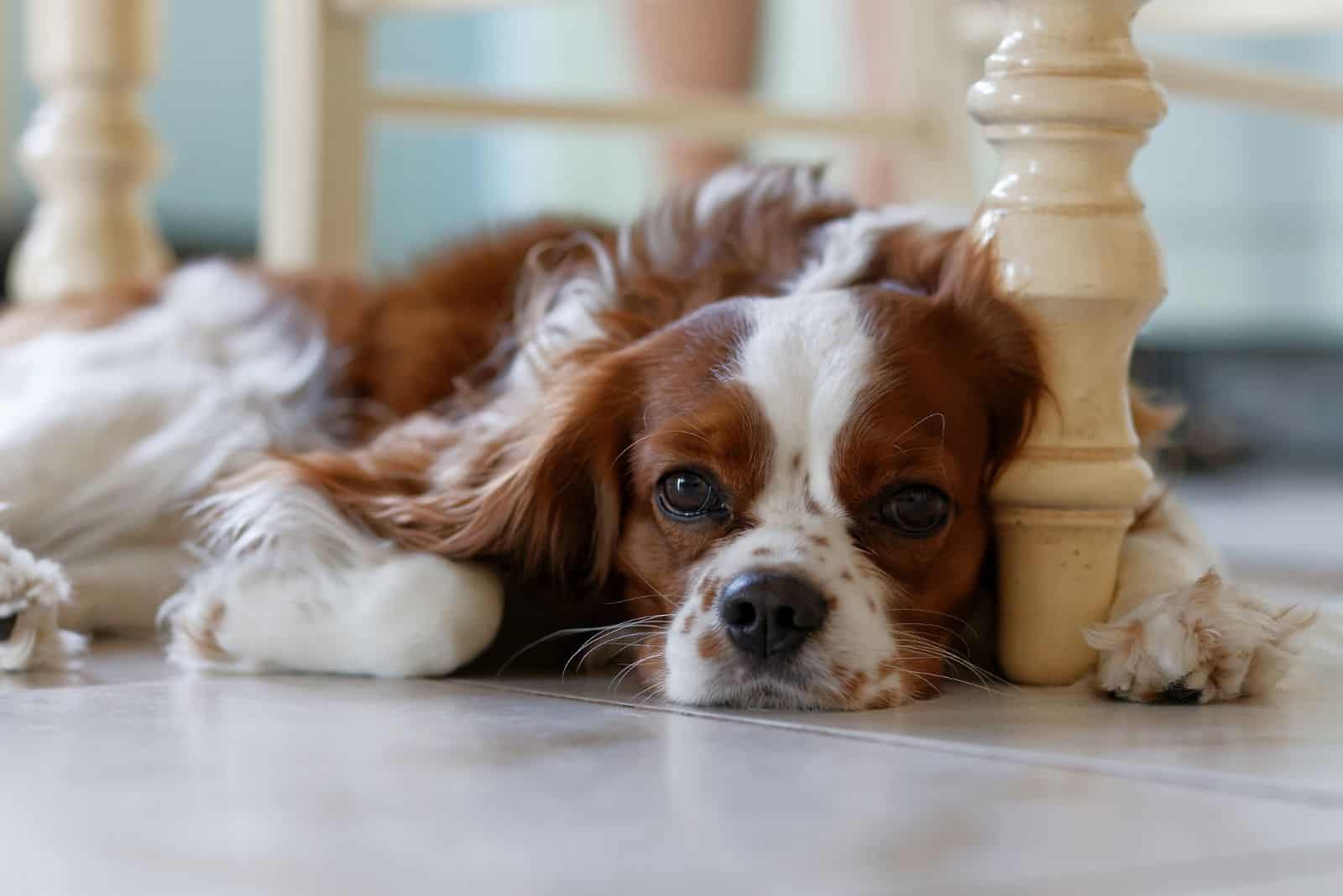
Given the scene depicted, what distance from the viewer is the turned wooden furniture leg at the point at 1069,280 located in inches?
59.4

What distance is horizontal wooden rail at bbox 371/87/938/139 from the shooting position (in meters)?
2.95

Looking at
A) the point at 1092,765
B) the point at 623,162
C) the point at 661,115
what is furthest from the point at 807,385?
the point at 623,162

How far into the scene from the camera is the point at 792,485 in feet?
5.10

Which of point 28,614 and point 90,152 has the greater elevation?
point 90,152

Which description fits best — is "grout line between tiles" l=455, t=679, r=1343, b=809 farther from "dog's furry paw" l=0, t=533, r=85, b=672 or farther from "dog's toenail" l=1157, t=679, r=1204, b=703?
"dog's furry paw" l=0, t=533, r=85, b=672

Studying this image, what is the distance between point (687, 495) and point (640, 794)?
51 cm

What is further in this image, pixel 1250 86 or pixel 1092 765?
pixel 1250 86

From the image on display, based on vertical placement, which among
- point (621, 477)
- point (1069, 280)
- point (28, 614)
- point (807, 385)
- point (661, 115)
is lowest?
point (28, 614)

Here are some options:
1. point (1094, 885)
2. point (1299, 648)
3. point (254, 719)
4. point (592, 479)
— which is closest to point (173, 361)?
point (592, 479)

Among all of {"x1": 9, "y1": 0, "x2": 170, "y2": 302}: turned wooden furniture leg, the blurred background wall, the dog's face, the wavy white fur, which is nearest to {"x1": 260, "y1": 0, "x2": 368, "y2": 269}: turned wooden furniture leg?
{"x1": 9, "y1": 0, "x2": 170, "y2": 302}: turned wooden furniture leg

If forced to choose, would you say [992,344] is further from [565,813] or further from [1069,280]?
[565,813]

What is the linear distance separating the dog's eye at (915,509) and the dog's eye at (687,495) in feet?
0.48

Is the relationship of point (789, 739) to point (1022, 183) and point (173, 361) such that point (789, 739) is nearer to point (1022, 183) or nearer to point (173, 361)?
point (1022, 183)

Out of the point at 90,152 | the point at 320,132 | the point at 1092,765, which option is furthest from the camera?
the point at 320,132
